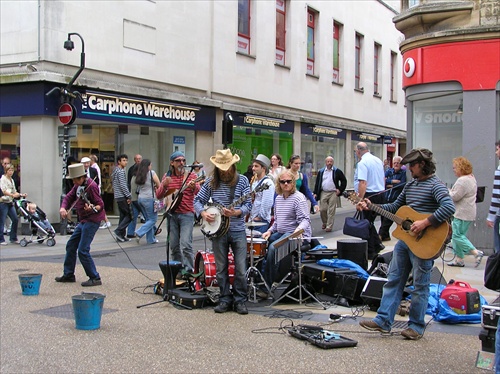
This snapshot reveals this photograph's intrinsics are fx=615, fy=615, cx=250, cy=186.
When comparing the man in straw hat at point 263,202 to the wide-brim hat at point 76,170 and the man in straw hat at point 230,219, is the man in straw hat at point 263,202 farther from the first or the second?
the wide-brim hat at point 76,170

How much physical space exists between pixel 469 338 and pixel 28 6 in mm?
13943

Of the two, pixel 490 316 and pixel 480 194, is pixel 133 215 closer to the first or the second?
pixel 480 194

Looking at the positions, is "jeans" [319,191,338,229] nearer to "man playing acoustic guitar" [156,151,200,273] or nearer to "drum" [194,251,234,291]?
"man playing acoustic guitar" [156,151,200,273]

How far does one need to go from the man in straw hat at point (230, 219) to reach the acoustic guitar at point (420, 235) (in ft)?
6.42

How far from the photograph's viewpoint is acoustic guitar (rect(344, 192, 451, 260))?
6.04m

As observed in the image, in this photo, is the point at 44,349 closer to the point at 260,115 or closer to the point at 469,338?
the point at 469,338

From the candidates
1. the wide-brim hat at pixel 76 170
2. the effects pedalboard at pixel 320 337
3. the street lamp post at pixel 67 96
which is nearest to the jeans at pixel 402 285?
the effects pedalboard at pixel 320 337

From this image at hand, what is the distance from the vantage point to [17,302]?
8008 mm

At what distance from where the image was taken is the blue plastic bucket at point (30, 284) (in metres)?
8.32

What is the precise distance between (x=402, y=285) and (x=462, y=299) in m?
1.00

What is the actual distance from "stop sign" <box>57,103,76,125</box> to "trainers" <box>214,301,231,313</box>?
934cm

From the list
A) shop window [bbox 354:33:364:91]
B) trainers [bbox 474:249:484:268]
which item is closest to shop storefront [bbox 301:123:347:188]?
shop window [bbox 354:33:364:91]

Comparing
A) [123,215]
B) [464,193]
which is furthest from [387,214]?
[123,215]

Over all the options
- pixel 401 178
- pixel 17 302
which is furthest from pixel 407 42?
pixel 17 302
